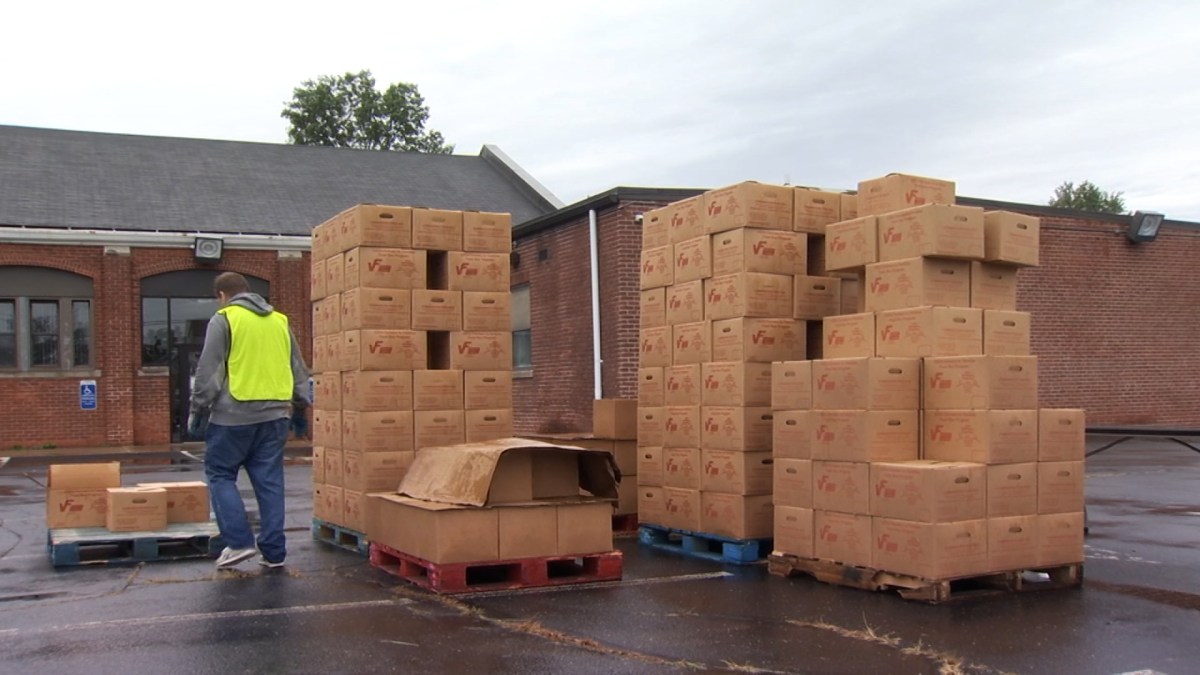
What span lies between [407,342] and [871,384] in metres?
3.61

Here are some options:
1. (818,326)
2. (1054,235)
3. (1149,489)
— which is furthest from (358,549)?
(1054,235)

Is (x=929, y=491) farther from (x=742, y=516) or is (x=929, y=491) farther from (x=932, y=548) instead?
(x=742, y=516)

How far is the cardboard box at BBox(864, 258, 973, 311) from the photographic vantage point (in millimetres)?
7820

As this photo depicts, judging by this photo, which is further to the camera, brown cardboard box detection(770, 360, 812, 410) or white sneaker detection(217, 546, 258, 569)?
brown cardboard box detection(770, 360, 812, 410)

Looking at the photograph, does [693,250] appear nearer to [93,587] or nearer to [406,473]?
[406,473]

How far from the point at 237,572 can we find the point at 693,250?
13.7 feet

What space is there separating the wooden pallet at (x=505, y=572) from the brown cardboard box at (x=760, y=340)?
1842 mm

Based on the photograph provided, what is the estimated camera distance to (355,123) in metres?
50.3

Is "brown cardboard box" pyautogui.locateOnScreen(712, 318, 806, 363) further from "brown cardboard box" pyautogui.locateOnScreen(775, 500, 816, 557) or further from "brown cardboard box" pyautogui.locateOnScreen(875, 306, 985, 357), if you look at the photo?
"brown cardboard box" pyautogui.locateOnScreen(775, 500, 816, 557)

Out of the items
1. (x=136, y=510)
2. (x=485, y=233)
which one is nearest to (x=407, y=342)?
(x=485, y=233)

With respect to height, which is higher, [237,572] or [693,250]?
[693,250]

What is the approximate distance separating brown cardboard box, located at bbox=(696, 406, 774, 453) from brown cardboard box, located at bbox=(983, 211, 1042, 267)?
197 centimetres

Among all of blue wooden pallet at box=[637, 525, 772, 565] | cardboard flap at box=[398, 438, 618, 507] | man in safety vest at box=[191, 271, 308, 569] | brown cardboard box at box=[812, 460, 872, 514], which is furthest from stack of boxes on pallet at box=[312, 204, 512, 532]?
brown cardboard box at box=[812, 460, 872, 514]

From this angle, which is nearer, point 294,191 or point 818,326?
point 818,326
